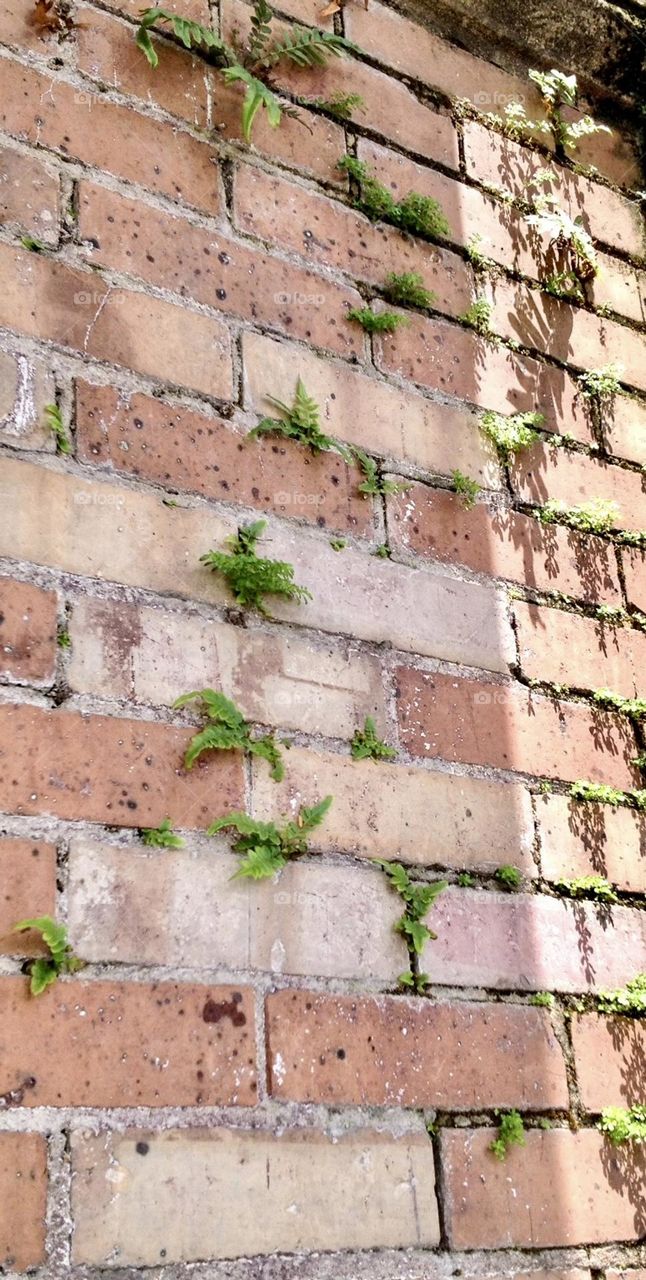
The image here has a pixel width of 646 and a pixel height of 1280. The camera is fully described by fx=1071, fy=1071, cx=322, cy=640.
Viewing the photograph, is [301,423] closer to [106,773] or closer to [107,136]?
[107,136]

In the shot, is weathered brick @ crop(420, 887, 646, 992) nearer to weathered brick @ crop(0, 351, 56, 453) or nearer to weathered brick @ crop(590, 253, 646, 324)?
weathered brick @ crop(0, 351, 56, 453)

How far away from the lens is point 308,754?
164 cm

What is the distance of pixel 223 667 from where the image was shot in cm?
160

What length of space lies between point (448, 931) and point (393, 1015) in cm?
17

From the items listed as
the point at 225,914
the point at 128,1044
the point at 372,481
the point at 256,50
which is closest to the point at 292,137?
the point at 256,50

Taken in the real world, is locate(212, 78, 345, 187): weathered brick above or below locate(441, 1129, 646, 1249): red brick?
above

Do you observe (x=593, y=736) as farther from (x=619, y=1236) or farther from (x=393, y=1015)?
(x=619, y=1236)

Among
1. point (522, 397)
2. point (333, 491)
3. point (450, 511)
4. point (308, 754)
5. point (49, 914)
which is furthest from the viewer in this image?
point (522, 397)

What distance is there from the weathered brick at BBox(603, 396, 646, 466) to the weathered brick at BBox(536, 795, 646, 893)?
2.54 ft

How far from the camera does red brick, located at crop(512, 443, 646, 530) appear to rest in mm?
2082

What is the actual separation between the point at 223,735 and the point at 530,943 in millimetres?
637

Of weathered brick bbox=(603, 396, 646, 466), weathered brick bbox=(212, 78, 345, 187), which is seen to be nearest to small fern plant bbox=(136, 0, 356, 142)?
weathered brick bbox=(212, 78, 345, 187)

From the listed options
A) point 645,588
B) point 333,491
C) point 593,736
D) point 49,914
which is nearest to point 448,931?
point 593,736

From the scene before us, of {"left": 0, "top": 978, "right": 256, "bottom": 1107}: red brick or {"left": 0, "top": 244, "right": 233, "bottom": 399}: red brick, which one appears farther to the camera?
{"left": 0, "top": 244, "right": 233, "bottom": 399}: red brick
